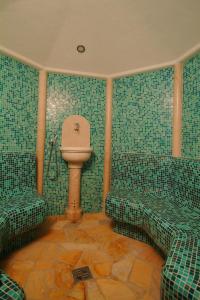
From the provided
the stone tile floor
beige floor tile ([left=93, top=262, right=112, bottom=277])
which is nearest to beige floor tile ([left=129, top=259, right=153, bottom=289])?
the stone tile floor

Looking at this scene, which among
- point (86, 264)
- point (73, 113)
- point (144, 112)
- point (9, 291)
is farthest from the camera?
point (73, 113)

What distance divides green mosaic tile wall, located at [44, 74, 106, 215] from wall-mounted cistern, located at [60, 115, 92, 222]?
11 cm

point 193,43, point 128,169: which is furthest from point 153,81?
point 128,169

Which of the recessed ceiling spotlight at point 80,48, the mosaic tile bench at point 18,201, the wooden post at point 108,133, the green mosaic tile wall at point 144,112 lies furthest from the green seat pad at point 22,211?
the recessed ceiling spotlight at point 80,48

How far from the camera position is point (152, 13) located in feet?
7.68

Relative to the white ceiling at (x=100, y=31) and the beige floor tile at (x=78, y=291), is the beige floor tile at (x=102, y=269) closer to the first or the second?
the beige floor tile at (x=78, y=291)

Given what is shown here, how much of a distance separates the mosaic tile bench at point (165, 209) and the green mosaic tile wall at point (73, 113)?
453mm

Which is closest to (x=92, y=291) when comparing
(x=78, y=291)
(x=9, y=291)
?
(x=78, y=291)

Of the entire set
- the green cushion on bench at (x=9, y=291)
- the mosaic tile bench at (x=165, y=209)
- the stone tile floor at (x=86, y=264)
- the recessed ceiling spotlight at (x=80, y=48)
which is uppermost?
the recessed ceiling spotlight at (x=80, y=48)

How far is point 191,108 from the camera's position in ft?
8.68

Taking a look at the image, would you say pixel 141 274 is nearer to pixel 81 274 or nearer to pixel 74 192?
pixel 81 274

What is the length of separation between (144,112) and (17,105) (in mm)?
2129

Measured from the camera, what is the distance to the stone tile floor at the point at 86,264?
1.60 meters

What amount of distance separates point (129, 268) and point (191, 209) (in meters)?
1.02
